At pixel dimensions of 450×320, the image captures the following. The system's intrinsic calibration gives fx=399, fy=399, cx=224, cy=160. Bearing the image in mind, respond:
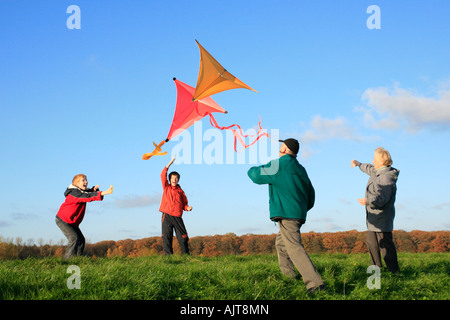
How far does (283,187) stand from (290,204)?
0.86ft

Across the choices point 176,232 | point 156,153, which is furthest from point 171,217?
point 156,153

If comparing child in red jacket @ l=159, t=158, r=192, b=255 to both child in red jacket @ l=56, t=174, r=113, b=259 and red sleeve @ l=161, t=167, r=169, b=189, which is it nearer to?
red sleeve @ l=161, t=167, r=169, b=189

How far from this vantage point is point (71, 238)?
9070 millimetres

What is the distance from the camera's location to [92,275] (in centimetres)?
565

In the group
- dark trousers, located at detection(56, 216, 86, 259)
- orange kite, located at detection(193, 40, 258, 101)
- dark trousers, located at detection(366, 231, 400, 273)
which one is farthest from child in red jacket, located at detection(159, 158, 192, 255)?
dark trousers, located at detection(366, 231, 400, 273)

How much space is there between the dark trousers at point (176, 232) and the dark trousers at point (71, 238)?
7.97 feet

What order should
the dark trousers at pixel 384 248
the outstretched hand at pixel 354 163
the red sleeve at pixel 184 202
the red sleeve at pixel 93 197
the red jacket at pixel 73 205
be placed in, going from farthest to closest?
the red sleeve at pixel 184 202 < the red jacket at pixel 73 205 < the red sleeve at pixel 93 197 < the outstretched hand at pixel 354 163 < the dark trousers at pixel 384 248

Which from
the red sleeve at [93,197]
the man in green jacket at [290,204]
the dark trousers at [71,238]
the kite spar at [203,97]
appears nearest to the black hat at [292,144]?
the man in green jacket at [290,204]

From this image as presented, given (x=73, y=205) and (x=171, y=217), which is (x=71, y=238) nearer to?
(x=73, y=205)

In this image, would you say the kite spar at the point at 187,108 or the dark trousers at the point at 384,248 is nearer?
the dark trousers at the point at 384,248

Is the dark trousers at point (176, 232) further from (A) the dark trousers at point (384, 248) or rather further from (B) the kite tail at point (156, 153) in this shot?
(A) the dark trousers at point (384, 248)

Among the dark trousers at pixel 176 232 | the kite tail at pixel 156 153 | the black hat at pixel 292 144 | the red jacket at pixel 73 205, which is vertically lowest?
the dark trousers at pixel 176 232

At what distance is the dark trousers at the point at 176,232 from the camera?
428 inches
